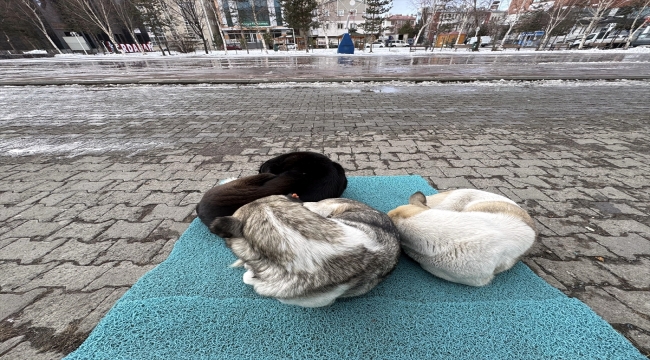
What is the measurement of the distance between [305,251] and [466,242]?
133 centimetres

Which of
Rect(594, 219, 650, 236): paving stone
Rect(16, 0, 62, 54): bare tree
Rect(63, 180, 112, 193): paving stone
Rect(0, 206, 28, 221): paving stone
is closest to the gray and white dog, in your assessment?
Rect(594, 219, 650, 236): paving stone

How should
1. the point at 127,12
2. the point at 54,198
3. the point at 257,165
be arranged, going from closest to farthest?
1. the point at 54,198
2. the point at 257,165
3. the point at 127,12

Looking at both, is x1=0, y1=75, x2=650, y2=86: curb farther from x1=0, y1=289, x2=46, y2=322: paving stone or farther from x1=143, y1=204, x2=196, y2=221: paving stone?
x1=0, y1=289, x2=46, y2=322: paving stone

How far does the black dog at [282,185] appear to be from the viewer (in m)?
2.64

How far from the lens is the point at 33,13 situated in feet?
110

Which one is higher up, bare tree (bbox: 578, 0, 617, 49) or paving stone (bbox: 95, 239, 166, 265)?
bare tree (bbox: 578, 0, 617, 49)

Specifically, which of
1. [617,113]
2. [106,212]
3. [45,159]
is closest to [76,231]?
[106,212]

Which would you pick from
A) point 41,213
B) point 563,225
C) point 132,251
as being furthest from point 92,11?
point 563,225

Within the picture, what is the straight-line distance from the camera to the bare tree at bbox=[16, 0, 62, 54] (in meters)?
32.4

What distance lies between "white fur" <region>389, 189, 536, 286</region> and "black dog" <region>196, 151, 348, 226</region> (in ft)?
3.85

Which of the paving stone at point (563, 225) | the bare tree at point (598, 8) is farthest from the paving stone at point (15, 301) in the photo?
the bare tree at point (598, 8)

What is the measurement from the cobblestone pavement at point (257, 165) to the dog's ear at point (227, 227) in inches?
45.3

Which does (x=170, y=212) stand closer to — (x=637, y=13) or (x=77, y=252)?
(x=77, y=252)

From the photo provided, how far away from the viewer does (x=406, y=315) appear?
6.18 ft
